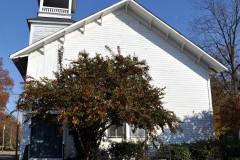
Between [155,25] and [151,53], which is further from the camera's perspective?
[155,25]

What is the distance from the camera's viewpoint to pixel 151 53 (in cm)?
1444

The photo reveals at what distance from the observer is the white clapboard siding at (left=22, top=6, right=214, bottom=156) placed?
13.6 meters

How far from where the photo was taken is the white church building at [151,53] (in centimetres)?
1325

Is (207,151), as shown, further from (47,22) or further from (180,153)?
(47,22)

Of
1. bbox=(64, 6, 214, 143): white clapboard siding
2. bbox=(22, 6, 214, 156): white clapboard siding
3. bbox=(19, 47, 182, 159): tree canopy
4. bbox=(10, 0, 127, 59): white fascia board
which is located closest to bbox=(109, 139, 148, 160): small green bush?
bbox=(22, 6, 214, 156): white clapboard siding

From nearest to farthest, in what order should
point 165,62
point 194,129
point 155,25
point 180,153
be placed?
point 180,153, point 194,129, point 165,62, point 155,25

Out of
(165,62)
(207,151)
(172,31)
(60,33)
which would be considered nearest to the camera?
A: (207,151)

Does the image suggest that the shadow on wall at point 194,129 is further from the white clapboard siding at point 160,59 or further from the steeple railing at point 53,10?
the steeple railing at point 53,10

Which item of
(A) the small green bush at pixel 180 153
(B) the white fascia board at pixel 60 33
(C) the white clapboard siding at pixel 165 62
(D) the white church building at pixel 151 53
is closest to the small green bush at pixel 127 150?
(D) the white church building at pixel 151 53

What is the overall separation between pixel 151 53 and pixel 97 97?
26.4ft

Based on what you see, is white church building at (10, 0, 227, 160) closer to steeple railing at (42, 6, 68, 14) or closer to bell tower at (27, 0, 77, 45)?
bell tower at (27, 0, 77, 45)

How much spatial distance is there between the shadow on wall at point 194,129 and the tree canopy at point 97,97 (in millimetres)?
5042

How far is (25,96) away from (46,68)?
5.46m

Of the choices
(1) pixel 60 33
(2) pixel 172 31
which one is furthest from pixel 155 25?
(1) pixel 60 33
